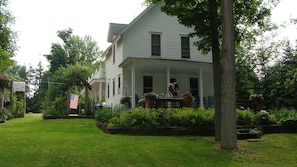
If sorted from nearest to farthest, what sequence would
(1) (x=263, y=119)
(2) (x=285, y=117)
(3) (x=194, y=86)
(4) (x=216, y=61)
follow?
(4) (x=216, y=61) → (1) (x=263, y=119) → (2) (x=285, y=117) → (3) (x=194, y=86)

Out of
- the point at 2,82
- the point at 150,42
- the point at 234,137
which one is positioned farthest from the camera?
the point at 2,82

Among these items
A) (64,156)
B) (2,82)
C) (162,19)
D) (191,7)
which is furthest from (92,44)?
(64,156)

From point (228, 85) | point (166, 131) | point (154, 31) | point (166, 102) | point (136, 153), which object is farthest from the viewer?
point (154, 31)

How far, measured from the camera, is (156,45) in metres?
21.3

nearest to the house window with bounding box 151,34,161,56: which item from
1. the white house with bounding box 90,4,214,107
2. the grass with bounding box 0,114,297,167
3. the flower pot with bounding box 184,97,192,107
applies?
the white house with bounding box 90,4,214,107

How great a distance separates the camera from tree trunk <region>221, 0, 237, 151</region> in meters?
8.47

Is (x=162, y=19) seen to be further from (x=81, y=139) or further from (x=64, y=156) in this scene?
(x=64, y=156)

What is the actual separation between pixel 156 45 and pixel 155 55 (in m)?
0.76

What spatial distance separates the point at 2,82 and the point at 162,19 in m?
14.4

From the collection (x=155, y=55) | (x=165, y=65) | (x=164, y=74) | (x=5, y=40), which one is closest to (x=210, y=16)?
(x=165, y=65)

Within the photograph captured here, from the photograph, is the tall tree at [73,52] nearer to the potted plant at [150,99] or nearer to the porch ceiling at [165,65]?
the porch ceiling at [165,65]

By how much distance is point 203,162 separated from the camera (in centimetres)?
707

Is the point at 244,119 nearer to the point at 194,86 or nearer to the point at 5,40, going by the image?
the point at 194,86

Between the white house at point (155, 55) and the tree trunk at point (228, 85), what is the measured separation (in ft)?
34.0
